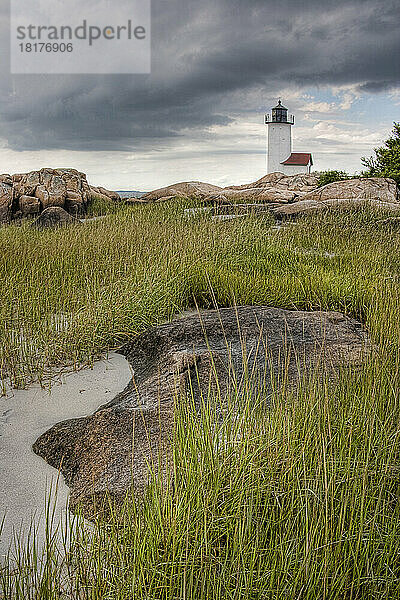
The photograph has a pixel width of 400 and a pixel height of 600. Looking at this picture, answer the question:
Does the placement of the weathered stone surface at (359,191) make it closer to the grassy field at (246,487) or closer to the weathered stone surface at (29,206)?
the weathered stone surface at (29,206)

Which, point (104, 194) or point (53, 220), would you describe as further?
point (104, 194)

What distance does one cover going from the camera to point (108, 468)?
241cm

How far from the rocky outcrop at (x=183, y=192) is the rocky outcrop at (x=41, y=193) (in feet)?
6.69

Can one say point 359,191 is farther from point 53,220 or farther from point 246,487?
point 246,487

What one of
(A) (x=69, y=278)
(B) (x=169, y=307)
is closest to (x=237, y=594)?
(B) (x=169, y=307)

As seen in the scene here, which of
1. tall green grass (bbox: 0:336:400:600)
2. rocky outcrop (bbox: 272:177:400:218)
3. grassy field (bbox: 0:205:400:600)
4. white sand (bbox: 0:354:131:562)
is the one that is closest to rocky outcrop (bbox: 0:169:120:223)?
rocky outcrop (bbox: 272:177:400:218)

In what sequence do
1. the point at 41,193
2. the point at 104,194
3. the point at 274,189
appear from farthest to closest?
the point at 104,194
the point at 274,189
the point at 41,193

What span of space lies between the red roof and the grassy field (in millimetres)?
33110

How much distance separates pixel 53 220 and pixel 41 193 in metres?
3.02

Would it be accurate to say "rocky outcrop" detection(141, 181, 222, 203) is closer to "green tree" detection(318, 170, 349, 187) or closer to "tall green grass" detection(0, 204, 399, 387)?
"green tree" detection(318, 170, 349, 187)

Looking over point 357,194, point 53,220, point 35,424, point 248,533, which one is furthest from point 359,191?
point 248,533

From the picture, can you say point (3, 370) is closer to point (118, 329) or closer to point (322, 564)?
point (118, 329)

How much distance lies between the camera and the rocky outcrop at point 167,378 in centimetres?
231

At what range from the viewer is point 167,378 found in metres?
3.04
